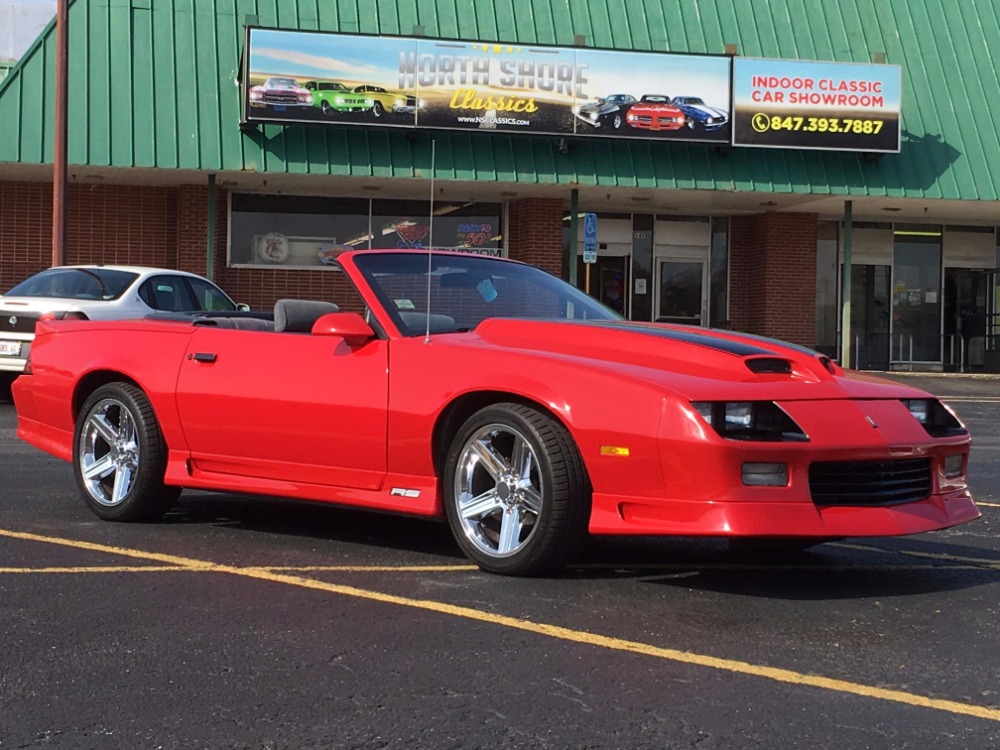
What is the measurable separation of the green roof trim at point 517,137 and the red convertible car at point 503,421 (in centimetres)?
1462

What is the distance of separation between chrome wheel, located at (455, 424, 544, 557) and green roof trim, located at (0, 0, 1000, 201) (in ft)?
53.0

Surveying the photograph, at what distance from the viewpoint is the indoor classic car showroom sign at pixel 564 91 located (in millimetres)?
21203

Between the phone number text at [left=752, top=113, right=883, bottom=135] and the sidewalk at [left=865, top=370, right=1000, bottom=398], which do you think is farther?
the phone number text at [left=752, top=113, right=883, bottom=135]

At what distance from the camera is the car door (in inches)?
235

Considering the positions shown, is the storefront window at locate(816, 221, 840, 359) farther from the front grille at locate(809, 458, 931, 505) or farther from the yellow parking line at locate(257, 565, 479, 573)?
the yellow parking line at locate(257, 565, 479, 573)

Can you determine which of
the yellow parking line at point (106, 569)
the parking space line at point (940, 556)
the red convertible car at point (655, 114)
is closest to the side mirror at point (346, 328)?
the yellow parking line at point (106, 569)

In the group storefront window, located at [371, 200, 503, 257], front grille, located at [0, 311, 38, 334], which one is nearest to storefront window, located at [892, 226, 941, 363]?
storefront window, located at [371, 200, 503, 257]

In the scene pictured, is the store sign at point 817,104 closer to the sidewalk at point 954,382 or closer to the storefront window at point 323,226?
the sidewalk at point 954,382

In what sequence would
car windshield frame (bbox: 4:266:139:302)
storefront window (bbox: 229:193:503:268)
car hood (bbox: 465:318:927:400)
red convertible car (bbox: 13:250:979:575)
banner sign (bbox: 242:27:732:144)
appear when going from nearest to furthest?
red convertible car (bbox: 13:250:979:575) → car hood (bbox: 465:318:927:400) → car windshield frame (bbox: 4:266:139:302) → banner sign (bbox: 242:27:732:144) → storefront window (bbox: 229:193:503:268)

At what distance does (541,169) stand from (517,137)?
74 centimetres

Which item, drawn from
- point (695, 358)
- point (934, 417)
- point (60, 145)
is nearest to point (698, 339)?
point (695, 358)

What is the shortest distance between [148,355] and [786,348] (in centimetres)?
322

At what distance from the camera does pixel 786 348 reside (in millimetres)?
5715

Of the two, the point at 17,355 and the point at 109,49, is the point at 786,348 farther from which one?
the point at 109,49
